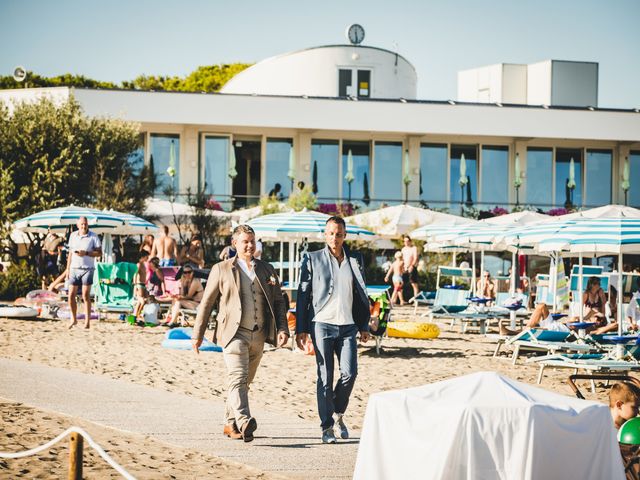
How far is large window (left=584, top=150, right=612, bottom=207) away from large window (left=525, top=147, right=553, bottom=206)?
1.54 meters

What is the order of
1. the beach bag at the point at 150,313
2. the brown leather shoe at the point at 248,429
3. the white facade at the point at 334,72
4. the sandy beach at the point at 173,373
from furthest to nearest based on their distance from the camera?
the white facade at the point at 334,72, the beach bag at the point at 150,313, the brown leather shoe at the point at 248,429, the sandy beach at the point at 173,373

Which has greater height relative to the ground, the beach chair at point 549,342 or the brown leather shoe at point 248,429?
the brown leather shoe at point 248,429

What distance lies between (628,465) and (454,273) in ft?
58.3

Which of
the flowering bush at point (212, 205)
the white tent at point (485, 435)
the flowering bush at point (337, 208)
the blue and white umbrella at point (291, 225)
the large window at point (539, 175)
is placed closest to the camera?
the white tent at point (485, 435)

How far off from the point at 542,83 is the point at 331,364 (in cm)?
3994

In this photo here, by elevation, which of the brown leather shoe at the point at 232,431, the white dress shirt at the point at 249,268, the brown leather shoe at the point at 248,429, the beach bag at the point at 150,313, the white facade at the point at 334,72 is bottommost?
the beach bag at the point at 150,313

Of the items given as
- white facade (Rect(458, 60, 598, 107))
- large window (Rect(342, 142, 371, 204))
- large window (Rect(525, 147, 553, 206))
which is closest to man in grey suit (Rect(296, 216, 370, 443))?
large window (Rect(342, 142, 371, 204))

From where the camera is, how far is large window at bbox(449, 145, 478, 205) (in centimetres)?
3816

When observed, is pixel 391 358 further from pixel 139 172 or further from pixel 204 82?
pixel 204 82

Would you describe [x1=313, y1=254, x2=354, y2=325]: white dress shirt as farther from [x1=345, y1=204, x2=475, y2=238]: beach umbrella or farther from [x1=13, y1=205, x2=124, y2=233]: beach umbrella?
[x1=345, y1=204, x2=475, y2=238]: beach umbrella

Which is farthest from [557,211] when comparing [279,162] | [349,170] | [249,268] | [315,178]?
[249,268]

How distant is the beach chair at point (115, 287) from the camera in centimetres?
1847

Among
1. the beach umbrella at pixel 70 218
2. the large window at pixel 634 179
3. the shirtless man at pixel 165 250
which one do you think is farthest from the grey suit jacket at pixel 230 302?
the large window at pixel 634 179

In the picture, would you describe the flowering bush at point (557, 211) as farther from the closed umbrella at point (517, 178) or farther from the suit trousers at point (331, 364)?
the suit trousers at point (331, 364)
